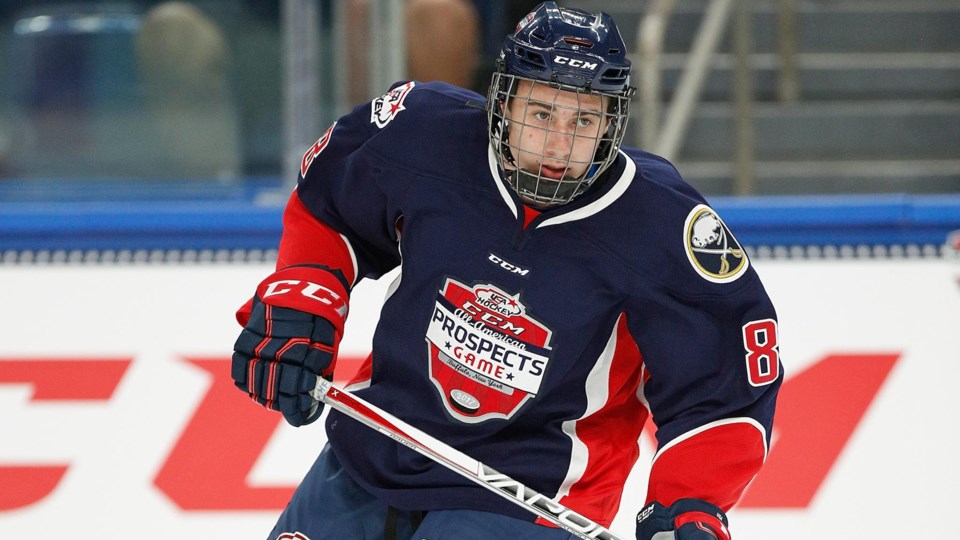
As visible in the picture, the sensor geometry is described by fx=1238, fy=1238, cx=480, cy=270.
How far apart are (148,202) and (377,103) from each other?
1438 mm

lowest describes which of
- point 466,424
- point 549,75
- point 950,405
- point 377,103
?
point 950,405

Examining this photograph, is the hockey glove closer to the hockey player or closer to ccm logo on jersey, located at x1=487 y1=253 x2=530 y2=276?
the hockey player

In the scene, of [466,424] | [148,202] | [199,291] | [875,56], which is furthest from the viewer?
[875,56]

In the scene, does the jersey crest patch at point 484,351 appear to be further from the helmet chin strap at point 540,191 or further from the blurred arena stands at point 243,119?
the blurred arena stands at point 243,119

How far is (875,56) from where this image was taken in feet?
15.5

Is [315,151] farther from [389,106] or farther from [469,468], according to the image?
[469,468]

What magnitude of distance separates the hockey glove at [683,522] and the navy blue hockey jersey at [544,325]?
0.03 meters

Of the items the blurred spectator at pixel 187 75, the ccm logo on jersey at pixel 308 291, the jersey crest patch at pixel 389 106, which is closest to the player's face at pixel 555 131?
the jersey crest patch at pixel 389 106

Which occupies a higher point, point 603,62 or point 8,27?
point 603,62

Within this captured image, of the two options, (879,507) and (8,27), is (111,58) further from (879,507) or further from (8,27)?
(879,507)

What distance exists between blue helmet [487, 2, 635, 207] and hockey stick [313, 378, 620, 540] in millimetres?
380

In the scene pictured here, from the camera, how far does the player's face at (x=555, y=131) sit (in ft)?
5.53

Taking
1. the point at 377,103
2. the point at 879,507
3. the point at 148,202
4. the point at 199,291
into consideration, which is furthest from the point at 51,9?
the point at 879,507

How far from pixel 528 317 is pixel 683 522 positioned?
36 centimetres
